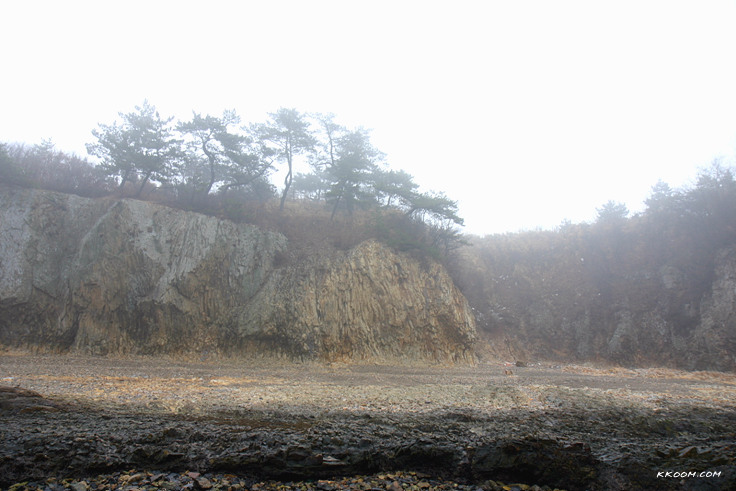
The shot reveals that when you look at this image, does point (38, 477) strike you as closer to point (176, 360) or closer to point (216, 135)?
point (176, 360)

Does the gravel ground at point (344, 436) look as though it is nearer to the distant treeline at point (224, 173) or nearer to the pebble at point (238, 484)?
the pebble at point (238, 484)

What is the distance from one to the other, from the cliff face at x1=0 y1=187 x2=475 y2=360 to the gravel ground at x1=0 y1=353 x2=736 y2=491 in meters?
6.62

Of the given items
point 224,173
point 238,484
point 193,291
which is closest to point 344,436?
point 238,484

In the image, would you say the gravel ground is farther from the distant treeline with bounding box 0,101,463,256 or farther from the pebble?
the distant treeline with bounding box 0,101,463,256

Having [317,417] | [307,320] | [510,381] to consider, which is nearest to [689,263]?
[510,381]

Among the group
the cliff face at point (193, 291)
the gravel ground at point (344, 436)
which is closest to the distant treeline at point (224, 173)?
the cliff face at point (193, 291)

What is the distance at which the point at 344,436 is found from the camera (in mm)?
7906

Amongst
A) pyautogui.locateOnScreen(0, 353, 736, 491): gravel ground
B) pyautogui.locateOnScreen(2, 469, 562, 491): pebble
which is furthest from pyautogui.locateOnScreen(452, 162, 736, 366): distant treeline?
pyautogui.locateOnScreen(2, 469, 562, 491): pebble

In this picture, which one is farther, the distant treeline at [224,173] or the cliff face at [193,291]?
the distant treeline at [224,173]

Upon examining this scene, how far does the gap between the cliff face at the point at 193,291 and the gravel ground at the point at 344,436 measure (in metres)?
6.62

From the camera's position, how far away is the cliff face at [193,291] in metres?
19.8

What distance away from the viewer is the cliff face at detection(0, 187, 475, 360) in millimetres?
19766

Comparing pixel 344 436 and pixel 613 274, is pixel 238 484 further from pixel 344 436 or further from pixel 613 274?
pixel 613 274

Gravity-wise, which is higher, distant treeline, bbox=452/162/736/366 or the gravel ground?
distant treeline, bbox=452/162/736/366
